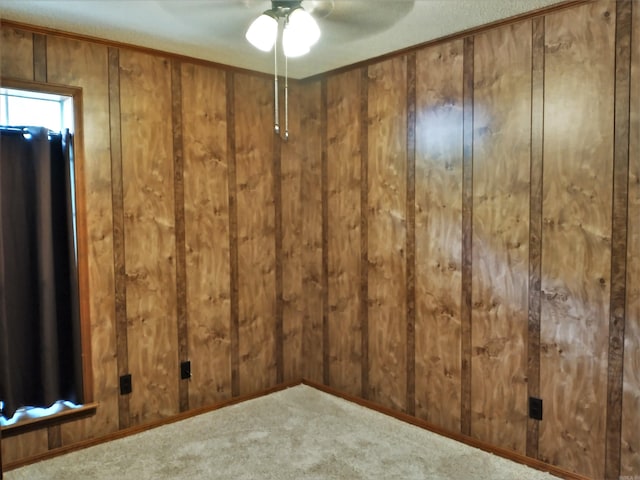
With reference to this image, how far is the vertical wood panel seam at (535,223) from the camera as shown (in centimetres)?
259

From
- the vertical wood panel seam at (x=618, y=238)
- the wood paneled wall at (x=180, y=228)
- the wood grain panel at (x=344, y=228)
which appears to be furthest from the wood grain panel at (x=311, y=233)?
the vertical wood panel seam at (x=618, y=238)

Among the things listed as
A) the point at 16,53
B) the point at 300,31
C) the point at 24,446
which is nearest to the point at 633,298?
the point at 300,31

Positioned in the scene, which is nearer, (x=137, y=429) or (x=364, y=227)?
(x=137, y=429)

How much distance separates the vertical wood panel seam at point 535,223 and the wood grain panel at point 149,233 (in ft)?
7.22

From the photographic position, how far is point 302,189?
3932mm

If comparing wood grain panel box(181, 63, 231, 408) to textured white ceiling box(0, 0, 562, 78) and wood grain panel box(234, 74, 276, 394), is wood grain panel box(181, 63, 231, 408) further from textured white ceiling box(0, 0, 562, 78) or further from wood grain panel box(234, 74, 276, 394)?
textured white ceiling box(0, 0, 562, 78)

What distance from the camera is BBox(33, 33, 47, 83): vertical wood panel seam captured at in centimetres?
274

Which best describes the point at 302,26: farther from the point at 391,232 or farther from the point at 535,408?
the point at 535,408

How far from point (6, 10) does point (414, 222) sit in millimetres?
2536

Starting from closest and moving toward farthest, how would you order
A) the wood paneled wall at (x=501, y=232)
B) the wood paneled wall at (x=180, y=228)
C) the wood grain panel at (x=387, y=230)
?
the wood paneled wall at (x=501, y=232) < the wood paneled wall at (x=180, y=228) < the wood grain panel at (x=387, y=230)

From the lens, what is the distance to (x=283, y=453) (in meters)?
2.85

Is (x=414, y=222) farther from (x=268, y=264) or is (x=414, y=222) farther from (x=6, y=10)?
(x=6, y=10)

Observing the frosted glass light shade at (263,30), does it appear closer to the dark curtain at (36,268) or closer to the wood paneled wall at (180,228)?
the wood paneled wall at (180,228)

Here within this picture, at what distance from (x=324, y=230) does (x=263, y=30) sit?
1.79 m
